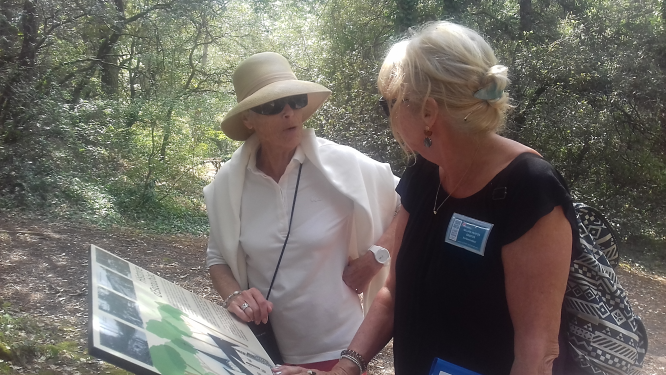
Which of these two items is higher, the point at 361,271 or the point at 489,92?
the point at 489,92

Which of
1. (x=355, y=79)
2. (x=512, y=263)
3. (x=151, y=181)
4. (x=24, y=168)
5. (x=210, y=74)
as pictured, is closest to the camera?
(x=512, y=263)

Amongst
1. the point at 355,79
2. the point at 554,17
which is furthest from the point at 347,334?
the point at 554,17

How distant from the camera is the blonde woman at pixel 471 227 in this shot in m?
1.27

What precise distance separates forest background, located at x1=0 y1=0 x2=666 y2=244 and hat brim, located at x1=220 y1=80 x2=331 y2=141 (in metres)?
6.27

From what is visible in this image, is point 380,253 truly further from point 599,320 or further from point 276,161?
point 599,320

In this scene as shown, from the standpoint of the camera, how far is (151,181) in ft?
36.2

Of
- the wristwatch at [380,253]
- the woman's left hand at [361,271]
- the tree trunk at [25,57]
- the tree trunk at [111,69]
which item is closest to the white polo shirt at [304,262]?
the woman's left hand at [361,271]

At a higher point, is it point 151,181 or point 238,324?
point 238,324

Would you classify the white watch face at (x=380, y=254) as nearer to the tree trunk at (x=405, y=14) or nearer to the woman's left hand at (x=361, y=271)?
the woman's left hand at (x=361, y=271)

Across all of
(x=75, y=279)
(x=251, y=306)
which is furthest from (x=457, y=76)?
(x=75, y=279)

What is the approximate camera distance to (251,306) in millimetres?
1943

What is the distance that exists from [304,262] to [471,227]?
2.90 ft

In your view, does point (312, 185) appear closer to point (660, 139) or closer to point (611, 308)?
point (611, 308)

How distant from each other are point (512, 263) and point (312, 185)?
106 cm
